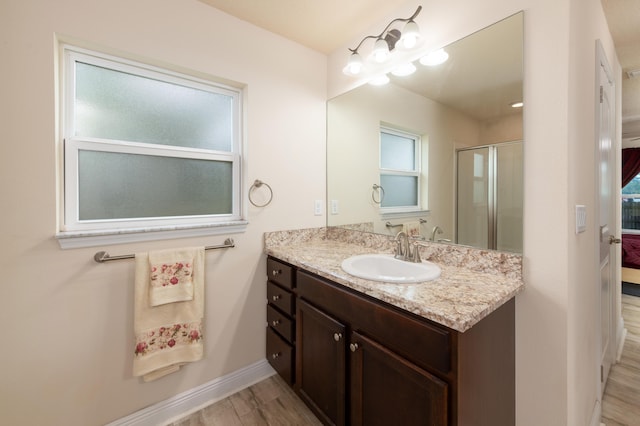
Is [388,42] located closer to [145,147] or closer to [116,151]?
[145,147]

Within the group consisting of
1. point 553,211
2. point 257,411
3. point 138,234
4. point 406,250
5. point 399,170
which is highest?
point 399,170

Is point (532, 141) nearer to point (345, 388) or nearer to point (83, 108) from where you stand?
point (345, 388)

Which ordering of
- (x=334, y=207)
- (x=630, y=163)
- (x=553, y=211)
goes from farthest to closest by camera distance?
(x=630, y=163) < (x=334, y=207) < (x=553, y=211)

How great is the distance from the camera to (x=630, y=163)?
4.36 m

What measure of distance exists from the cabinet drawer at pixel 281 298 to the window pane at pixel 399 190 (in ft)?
2.90

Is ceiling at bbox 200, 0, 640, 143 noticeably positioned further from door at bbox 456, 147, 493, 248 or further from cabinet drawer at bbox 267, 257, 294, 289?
cabinet drawer at bbox 267, 257, 294, 289

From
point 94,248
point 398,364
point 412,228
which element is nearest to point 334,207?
point 412,228

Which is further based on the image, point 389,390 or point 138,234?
point 138,234

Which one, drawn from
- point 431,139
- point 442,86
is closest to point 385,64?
point 442,86

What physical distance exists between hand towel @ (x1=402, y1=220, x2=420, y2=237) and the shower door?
0.24m

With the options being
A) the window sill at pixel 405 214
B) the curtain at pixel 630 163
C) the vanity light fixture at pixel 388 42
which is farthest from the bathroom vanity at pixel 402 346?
the curtain at pixel 630 163

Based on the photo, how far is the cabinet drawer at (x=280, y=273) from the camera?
159cm

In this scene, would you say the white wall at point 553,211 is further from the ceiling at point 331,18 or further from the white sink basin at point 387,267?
the ceiling at point 331,18

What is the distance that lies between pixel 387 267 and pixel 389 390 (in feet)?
2.07
